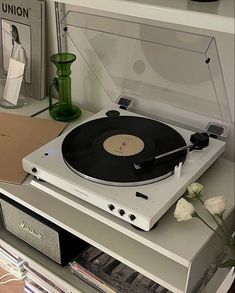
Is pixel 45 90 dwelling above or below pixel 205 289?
above

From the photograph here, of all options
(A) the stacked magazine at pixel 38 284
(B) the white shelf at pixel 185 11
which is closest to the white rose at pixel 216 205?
(B) the white shelf at pixel 185 11

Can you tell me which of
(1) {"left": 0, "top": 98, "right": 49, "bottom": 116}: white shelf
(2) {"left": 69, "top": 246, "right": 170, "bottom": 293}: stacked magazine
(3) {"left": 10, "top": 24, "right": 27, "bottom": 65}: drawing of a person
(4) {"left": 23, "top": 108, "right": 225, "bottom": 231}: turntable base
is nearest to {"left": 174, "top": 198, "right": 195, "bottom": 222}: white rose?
(4) {"left": 23, "top": 108, "right": 225, "bottom": 231}: turntable base

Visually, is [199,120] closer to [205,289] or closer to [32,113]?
[205,289]

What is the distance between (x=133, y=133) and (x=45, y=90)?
561 millimetres

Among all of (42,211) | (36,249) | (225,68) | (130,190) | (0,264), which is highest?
(225,68)

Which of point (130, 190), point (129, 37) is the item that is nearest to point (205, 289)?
point (130, 190)

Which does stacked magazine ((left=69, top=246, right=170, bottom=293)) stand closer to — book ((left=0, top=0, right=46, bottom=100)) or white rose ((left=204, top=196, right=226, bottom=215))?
white rose ((left=204, top=196, right=226, bottom=215))

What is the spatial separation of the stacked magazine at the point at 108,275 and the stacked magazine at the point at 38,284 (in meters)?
0.11

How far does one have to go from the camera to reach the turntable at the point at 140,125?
3.19ft

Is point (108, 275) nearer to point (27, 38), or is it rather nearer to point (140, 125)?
point (140, 125)

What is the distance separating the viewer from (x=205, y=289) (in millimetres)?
1100

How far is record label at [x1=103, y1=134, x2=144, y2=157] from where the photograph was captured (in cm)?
107

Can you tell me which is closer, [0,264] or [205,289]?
[205,289]

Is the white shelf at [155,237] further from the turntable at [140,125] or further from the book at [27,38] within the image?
the book at [27,38]
